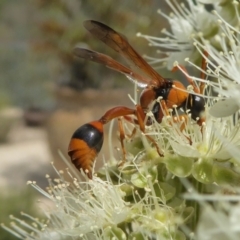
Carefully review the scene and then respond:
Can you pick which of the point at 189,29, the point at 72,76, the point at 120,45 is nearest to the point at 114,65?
the point at 120,45

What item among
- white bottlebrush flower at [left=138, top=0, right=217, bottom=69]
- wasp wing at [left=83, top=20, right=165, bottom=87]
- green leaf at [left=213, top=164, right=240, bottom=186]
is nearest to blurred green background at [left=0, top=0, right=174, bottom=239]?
white bottlebrush flower at [left=138, top=0, right=217, bottom=69]

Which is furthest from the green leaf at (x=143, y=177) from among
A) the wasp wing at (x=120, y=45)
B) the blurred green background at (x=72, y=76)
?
the blurred green background at (x=72, y=76)

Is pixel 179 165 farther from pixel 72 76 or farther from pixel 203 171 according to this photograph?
pixel 72 76

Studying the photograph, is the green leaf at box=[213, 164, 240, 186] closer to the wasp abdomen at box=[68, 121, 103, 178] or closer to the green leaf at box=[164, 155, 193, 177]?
the green leaf at box=[164, 155, 193, 177]

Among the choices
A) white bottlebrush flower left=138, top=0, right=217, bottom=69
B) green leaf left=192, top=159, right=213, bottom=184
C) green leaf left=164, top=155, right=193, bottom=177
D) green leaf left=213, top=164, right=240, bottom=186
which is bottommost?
green leaf left=213, top=164, right=240, bottom=186

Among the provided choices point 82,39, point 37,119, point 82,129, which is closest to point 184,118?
point 82,129

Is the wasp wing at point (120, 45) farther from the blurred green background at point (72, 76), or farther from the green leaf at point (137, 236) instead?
the blurred green background at point (72, 76)

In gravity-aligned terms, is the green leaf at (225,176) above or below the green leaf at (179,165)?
below

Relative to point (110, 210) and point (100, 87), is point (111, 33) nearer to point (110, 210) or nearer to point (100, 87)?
point (110, 210)
